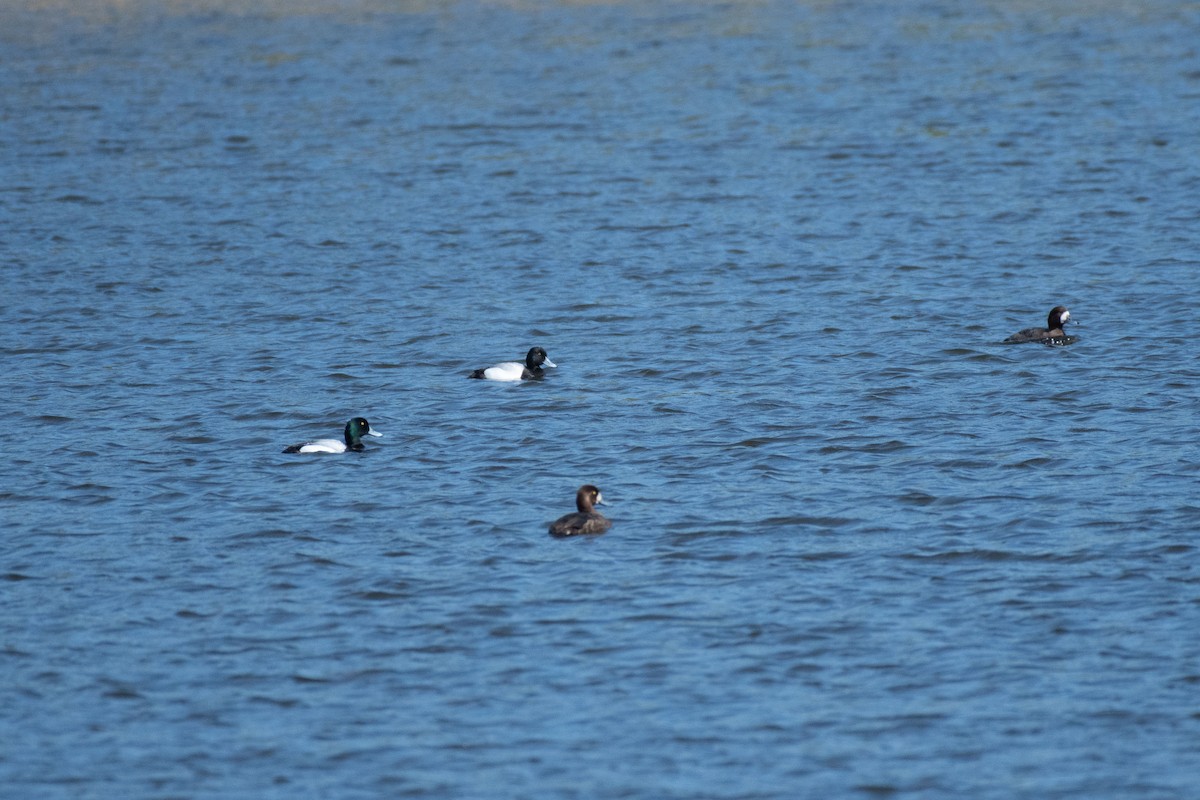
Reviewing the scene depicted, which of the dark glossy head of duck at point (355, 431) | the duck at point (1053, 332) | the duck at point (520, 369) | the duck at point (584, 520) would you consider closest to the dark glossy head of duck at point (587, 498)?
the duck at point (584, 520)

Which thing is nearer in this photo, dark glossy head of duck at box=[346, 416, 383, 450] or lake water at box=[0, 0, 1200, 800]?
lake water at box=[0, 0, 1200, 800]

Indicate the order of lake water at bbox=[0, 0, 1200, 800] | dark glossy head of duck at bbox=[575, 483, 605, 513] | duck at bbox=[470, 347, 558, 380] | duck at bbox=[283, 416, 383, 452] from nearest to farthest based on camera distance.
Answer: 1. lake water at bbox=[0, 0, 1200, 800]
2. dark glossy head of duck at bbox=[575, 483, 605, 513]
3. duck at bbox=[283, 416, 383, 452]
4. duck at bbox=[470, 347, 558, 380]

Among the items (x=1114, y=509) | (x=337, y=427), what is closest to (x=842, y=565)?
(x=1114, y=509)

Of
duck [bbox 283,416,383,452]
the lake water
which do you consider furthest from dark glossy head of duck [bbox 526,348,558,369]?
duck [bbox 283,416,383,452]

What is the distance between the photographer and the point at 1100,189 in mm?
24500

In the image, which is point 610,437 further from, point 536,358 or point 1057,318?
point 1057,318

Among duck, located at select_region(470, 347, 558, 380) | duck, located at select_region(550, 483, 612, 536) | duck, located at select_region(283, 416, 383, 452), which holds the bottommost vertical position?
duck, located at select_region(550, 483, 612, 536)

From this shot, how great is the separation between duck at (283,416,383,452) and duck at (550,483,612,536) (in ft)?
9.17

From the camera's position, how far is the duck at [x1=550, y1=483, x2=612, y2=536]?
12.5 m

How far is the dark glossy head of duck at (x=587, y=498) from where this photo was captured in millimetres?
12641

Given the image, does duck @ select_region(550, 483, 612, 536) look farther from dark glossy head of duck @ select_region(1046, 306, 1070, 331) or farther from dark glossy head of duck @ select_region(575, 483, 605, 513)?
dark glossy head of duck @ select_region(1046, 306, 1070, 331)

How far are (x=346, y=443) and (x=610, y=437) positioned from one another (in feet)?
7.64

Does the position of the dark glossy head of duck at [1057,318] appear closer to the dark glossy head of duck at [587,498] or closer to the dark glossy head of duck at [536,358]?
the dark glossy head of duck at [536,358]

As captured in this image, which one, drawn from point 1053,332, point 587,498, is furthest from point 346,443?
point 1053,332
